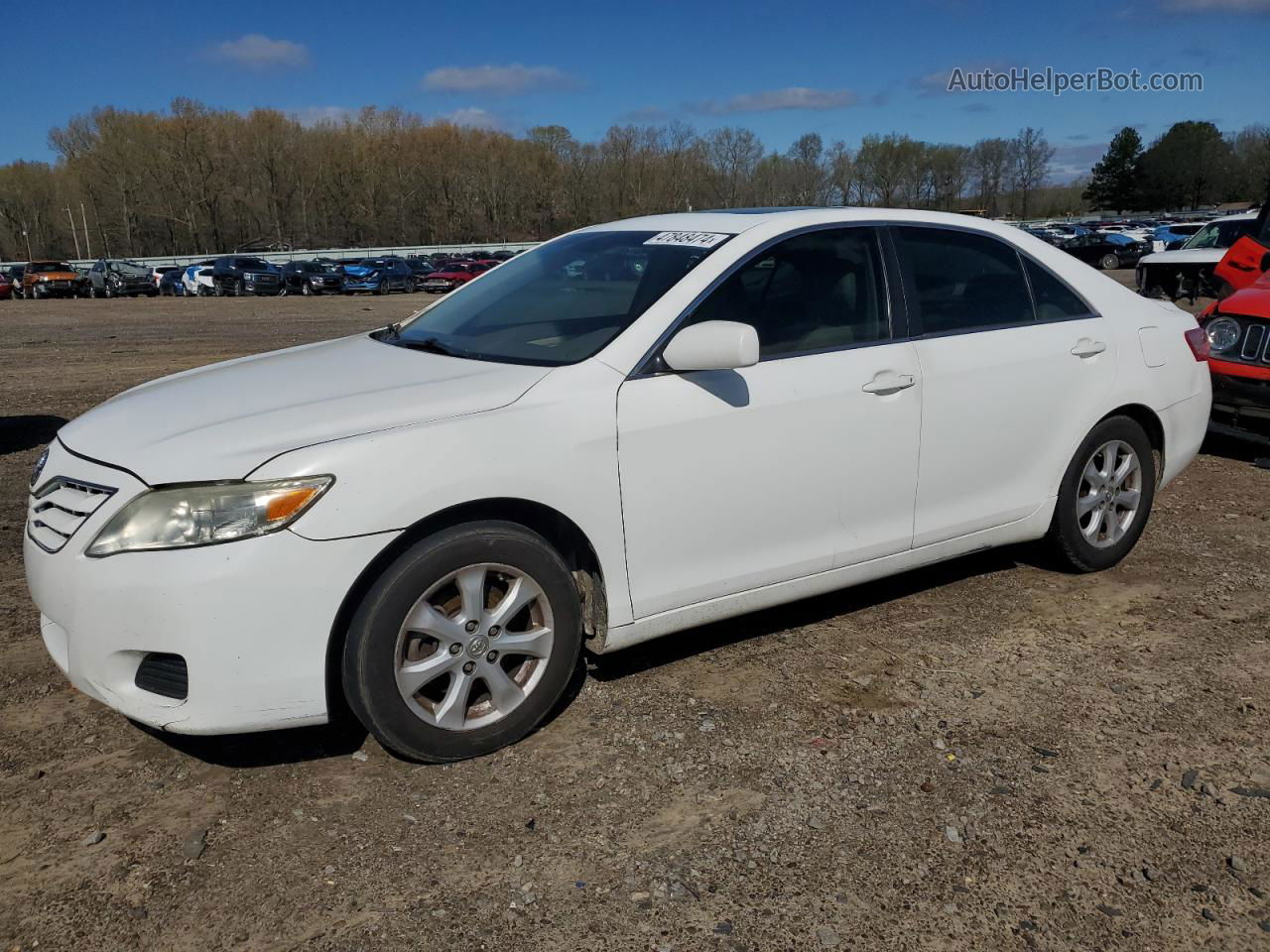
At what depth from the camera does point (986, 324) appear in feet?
14.3

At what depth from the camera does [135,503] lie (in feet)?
9.53

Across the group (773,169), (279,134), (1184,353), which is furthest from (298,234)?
(1184,353)

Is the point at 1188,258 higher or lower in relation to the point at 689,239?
lower

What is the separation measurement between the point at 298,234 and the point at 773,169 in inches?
1797

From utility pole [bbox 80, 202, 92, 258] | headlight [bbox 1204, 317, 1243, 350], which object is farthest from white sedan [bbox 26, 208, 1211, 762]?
utility pole [bbox 80, 202, 92, 258]

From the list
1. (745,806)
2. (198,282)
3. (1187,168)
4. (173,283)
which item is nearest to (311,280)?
(198,282)

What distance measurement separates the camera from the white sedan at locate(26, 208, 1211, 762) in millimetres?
2902

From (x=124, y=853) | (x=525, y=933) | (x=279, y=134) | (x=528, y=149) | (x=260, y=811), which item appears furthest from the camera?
(x=528, y=149)

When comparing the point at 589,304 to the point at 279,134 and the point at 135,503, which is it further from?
the point at 279,134

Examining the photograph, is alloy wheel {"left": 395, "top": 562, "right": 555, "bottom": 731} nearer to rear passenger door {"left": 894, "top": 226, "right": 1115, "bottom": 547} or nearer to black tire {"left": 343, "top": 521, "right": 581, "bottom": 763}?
black tire {"left": 343, "top": 521, "right": 581, "bottom": 763}

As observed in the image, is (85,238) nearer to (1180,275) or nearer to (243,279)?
(243,279)

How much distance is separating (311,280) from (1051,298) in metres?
40.0

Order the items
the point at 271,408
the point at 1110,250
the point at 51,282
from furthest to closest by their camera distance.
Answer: the point at 51,282 → the point at 1110,250 → the point at 271,408

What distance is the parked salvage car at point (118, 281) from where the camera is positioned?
42.9 m
